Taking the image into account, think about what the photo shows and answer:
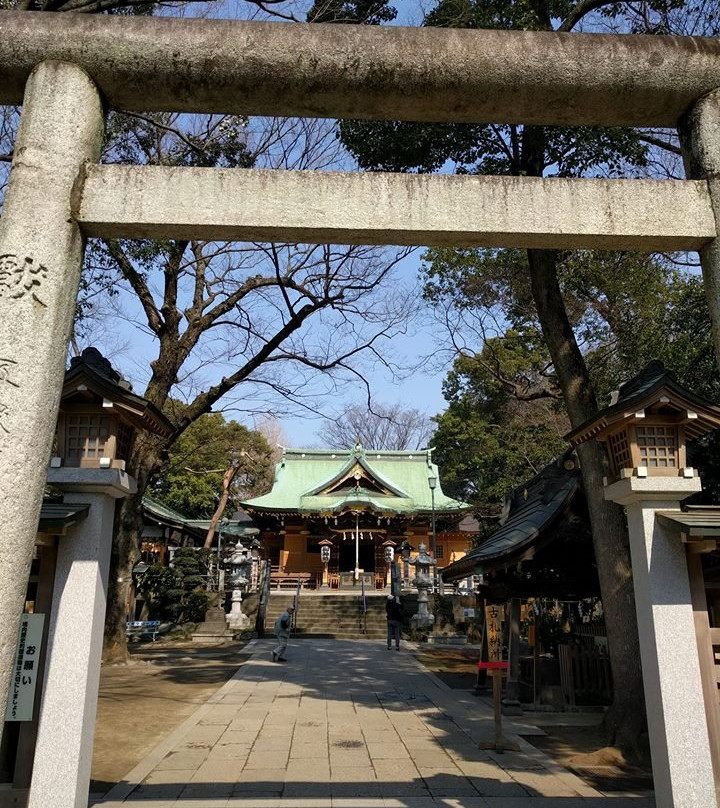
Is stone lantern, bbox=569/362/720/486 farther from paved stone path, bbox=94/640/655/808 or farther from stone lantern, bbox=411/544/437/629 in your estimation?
stone lantern, bbox=411/544/437/629

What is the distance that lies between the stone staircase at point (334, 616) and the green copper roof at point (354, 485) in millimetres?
4939

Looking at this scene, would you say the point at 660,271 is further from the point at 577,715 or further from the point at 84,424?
the point at 84,424

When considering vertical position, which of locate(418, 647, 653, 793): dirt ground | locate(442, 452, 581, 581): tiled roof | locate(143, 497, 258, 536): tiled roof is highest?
locate(143, 497, 258, 536): tiled roof

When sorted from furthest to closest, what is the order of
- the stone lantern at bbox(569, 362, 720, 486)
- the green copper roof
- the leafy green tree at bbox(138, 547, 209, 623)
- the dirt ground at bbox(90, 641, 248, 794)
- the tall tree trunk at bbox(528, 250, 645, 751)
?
1. the green copper roof
2. the leafy green tree at bbox(138, 547, 209, 623)
3. the tall tree trunk at bbox(528, 250, 645, 751)
4. the dirt ground at bbox(90, 641, 248, 794)
5. the stone lantern at bbox(569, 362, 720, 486)

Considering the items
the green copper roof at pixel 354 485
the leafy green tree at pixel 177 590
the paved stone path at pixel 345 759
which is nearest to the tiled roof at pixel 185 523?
the green copper roof at pixel 354 485

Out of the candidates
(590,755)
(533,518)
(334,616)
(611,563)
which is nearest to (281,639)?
(533,518)

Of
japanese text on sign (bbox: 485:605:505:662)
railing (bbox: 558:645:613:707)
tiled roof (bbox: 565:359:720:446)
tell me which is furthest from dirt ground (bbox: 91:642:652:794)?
tiled roof (bbox: 565:359:720:446)

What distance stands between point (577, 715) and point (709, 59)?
922cm

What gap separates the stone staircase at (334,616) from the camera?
22078 mm

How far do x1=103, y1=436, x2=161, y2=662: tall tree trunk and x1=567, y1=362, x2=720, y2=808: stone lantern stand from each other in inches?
404

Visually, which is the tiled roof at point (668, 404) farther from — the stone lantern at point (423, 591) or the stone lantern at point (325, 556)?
the stone lantern at point (325, 556)

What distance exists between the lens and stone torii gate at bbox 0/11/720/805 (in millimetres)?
3941

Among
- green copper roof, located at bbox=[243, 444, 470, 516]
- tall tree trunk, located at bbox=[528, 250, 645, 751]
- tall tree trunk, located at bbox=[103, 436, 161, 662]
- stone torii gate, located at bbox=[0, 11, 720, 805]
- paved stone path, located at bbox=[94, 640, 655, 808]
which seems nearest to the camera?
stone torii gate, located at bbox=[0, 11, 720, 805]

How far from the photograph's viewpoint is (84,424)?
17.7 feet
